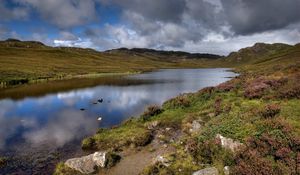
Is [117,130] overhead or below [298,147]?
below

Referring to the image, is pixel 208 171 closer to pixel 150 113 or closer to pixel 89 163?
pixel 89 163

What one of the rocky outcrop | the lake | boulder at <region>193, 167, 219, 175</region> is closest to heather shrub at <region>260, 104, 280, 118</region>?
the rocky outcrop

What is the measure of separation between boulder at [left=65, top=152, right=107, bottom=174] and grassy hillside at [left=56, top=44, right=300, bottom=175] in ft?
2.21

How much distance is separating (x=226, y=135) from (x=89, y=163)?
8.58 meters

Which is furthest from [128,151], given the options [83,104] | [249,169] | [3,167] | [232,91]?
[83,104]

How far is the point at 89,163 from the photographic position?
1805 cm

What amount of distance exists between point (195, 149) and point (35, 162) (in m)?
11.4

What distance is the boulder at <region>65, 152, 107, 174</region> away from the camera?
17641 mm

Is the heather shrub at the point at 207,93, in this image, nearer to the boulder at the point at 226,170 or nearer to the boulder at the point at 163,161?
the boulder at the point at 163,161

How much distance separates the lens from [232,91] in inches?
1268

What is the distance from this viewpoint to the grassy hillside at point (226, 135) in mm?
12991

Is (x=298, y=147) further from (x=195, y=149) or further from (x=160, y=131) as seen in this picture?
(x=160, y=131)

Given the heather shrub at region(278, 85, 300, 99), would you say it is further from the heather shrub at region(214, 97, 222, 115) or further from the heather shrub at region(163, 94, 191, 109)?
the heather shrub at region(163, 94, 191, 109)

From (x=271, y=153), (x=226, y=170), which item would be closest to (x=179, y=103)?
(x=226, y=170)
